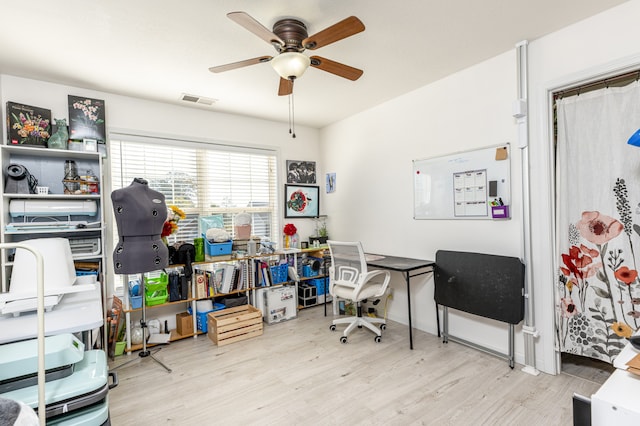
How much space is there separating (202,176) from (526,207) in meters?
3.30

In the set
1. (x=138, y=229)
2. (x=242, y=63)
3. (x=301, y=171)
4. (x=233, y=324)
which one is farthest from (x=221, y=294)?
(x=242, y=63)

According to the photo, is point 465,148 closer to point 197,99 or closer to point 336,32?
point 336,32

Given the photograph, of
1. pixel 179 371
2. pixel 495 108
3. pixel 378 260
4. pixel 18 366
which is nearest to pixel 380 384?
pixel 378 260

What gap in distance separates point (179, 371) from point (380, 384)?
1628mm

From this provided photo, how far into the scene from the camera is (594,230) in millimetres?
2248

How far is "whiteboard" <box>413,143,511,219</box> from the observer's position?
2635mm

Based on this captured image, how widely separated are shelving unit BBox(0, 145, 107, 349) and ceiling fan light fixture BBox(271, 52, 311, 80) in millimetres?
1919

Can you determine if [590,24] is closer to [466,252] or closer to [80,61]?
[466,252]

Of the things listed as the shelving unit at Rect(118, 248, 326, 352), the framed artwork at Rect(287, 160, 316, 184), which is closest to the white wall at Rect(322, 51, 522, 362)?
the framed artwork at Rect(287, 160, 316, 184)

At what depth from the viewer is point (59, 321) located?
1.51 m

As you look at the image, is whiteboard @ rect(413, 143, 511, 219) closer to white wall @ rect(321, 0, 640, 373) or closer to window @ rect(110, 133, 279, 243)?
white wall @ rect(321, 0, 640, 373)

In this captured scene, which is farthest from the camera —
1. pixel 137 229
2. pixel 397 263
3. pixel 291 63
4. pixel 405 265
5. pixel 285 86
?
pixel 397 263

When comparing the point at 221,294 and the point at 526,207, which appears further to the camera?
the point at 221,294

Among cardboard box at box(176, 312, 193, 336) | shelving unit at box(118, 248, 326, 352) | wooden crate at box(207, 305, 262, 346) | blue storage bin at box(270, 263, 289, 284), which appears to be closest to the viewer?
shelving unit at box(118, 248, 326, 352)
